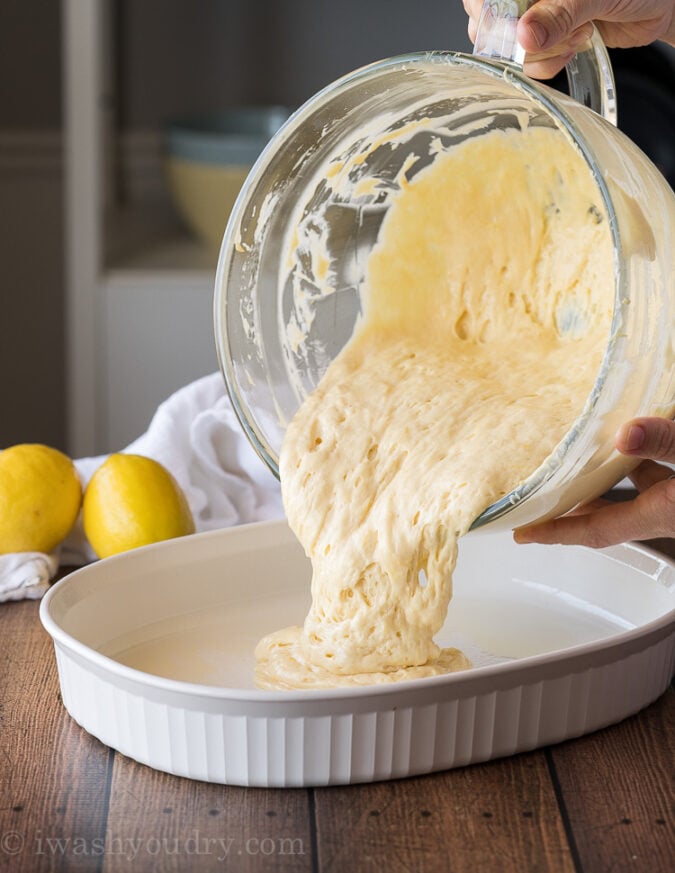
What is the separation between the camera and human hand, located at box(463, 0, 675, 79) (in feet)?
2.45

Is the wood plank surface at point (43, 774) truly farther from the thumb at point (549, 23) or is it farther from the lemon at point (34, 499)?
the thumb at point (549, 23)

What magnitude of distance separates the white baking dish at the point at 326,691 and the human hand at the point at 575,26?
315 millimetres

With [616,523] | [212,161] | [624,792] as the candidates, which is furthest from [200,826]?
[212,161]

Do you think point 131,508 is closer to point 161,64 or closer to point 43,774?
point 43,774

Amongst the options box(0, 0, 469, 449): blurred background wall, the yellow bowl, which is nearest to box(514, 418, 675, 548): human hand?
the yellow bowl

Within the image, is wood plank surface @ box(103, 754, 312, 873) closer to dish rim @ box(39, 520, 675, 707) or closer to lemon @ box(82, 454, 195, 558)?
dish rim @ box(39, 520, 675, 707)

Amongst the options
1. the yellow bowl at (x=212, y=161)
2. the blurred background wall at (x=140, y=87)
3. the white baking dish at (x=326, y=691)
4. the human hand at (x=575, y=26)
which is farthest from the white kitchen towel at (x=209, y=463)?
the blurred background wall at (x=140, y=87)

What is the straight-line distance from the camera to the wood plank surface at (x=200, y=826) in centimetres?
61

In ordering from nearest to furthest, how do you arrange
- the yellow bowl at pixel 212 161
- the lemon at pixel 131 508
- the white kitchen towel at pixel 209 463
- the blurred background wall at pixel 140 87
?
the lemon at pixel 131 508, the white kitchen towel at pixel 209 463, the yellow bowl at pixel 212 161, the blurred background wall at pixel 140 87

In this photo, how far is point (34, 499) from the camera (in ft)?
3.18

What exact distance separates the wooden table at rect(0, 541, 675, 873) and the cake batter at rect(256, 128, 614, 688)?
0.39 ft

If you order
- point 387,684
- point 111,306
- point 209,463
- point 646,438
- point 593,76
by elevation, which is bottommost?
point 111,306

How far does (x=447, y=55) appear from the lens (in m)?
0.73

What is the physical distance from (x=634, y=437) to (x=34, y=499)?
500 millimetres
